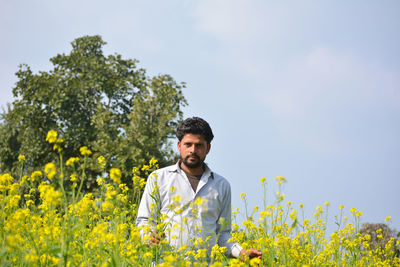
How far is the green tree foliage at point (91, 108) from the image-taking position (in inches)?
546

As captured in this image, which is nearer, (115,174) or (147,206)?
(115,174)

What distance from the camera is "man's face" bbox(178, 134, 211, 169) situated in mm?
3955

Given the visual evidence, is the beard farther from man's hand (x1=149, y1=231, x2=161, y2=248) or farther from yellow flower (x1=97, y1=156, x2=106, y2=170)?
man's hand (x1=149, y1=231, x2=161, y2=248)

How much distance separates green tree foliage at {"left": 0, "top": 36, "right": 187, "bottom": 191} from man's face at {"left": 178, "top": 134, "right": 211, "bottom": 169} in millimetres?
9502

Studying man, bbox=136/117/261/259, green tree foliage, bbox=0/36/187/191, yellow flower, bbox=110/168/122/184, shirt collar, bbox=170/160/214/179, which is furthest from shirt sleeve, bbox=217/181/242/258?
green tree foliage, bbox=0/36/187/191

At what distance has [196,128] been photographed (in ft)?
13.0

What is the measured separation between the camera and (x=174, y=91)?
14695 millimetres

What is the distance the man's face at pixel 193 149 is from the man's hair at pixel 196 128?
39 mm

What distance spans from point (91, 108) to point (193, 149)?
13047 millimetres

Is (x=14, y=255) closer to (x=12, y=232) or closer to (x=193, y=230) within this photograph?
(x=12, y=232)

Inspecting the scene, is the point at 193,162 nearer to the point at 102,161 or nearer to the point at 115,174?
the point at 102,161

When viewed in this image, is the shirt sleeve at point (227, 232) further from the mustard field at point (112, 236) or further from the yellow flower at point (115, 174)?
the yellow flower at point (115, 174)

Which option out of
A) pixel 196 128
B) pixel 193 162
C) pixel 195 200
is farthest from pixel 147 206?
pixel 196 128

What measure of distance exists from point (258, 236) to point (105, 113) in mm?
10926
